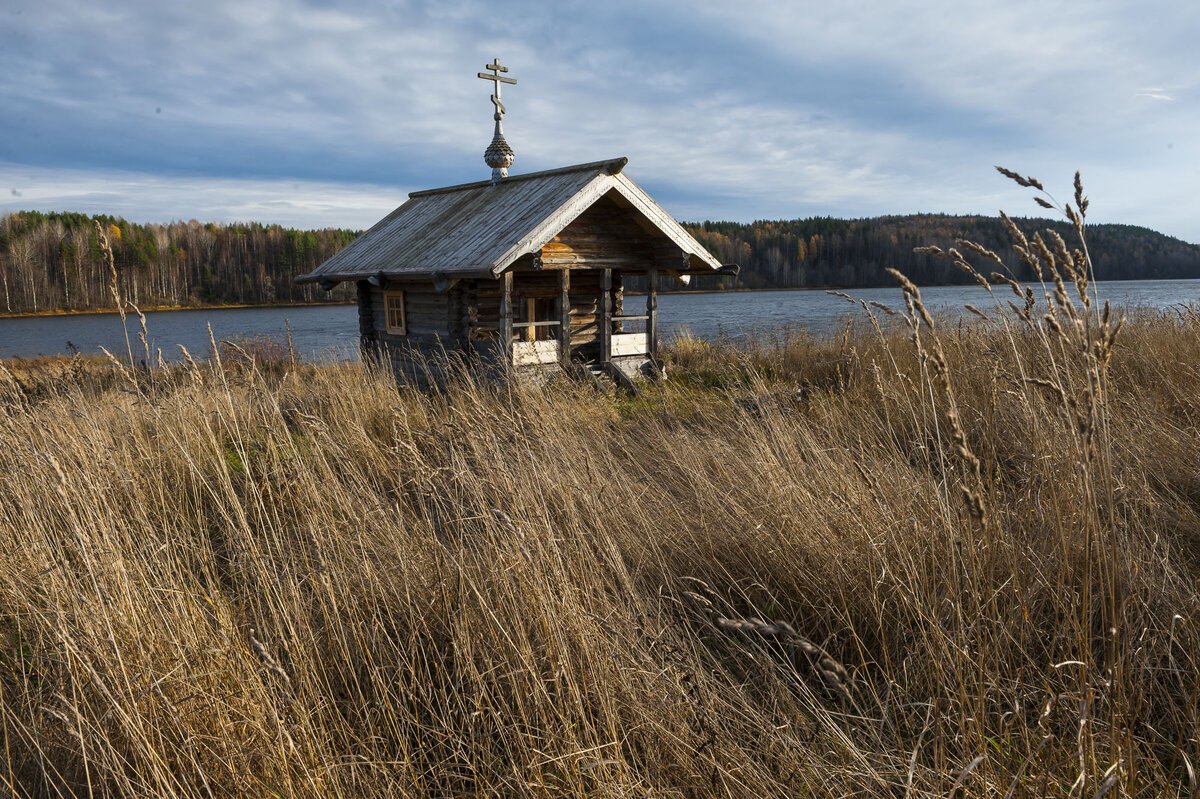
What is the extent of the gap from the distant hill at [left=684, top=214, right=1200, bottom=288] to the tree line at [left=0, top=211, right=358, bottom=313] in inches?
1901

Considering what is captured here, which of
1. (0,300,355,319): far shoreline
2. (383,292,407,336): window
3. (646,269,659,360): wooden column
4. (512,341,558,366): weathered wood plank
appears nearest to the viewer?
(512,341,558,366): weathered wood plank

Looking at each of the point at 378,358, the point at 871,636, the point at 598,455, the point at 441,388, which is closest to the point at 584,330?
the point at 441,388

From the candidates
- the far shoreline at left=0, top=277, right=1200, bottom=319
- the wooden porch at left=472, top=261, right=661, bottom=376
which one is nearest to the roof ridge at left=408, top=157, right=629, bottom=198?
the wooden porch at left=472, top=261, right=661, bottom=376

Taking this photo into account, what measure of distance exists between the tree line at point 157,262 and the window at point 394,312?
50.0 metres

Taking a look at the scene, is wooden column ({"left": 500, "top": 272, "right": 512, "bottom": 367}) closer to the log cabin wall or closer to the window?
the log cabin wall

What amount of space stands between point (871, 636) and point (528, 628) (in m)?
1.50

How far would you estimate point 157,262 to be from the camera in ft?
227

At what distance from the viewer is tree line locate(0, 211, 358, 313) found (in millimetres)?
61500

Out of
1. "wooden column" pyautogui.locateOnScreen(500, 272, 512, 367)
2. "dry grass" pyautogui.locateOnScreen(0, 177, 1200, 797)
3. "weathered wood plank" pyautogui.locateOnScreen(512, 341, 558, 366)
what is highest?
"wooden column" pyautogui.locateOnScreen(500, 272, 512, 367)

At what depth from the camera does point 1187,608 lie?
262cm

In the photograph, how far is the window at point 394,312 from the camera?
37.6 ft

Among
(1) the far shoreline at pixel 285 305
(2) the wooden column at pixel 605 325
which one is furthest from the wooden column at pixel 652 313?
(1) the far shoreline at pixel 285 305

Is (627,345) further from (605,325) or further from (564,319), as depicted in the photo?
(564,319)

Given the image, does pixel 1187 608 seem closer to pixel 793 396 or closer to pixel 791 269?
pixel 793 396
